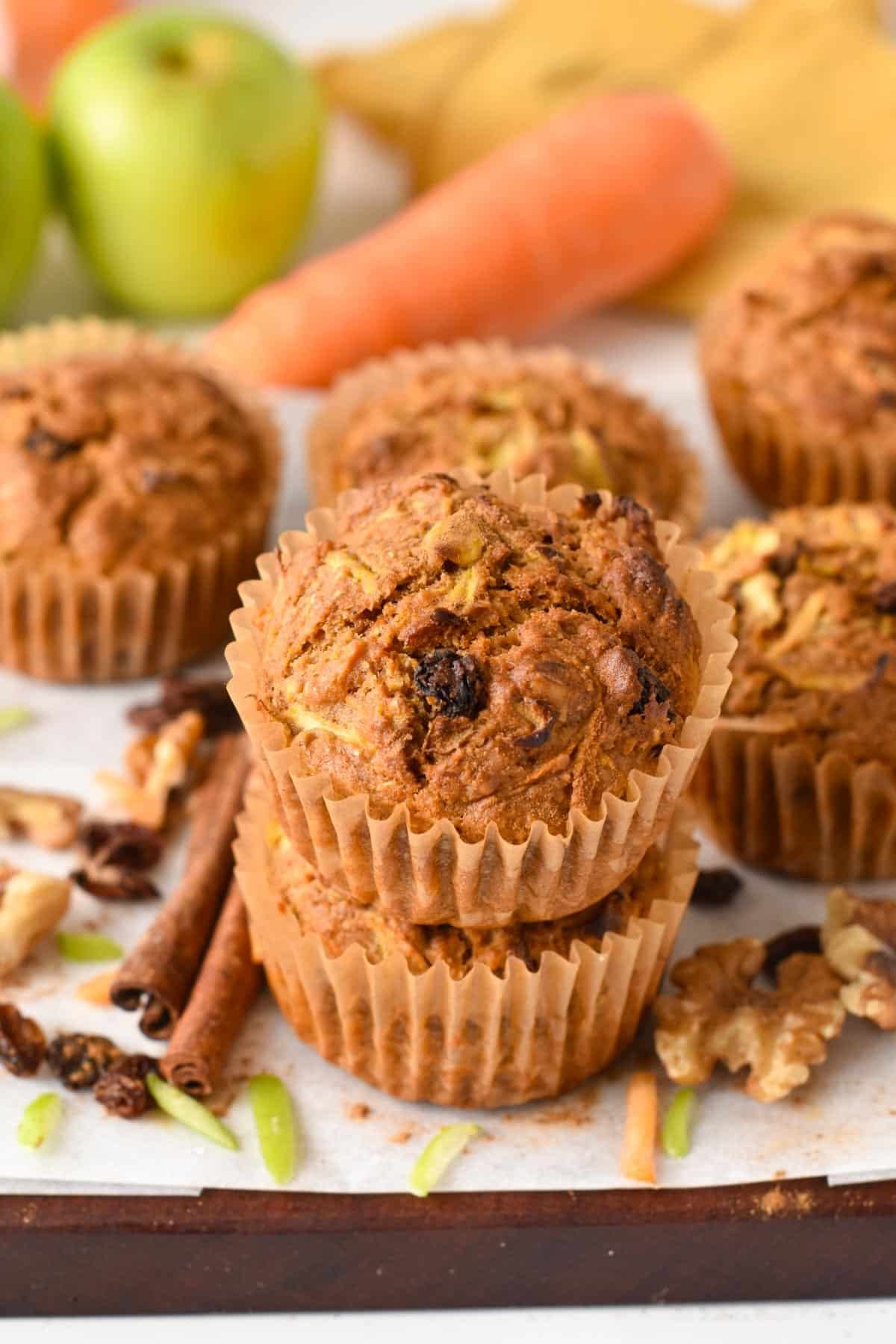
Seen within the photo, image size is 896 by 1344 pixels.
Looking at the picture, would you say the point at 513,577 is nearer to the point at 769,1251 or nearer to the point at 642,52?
the point at 769,1251

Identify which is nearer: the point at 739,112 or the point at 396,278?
the point at 396,278

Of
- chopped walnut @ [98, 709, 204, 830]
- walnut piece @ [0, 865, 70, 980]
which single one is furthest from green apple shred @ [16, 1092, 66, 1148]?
chopped walnut @ [98, 709, 204, 830]

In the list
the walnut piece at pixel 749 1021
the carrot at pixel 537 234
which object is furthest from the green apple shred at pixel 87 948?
the carrot at pixel 537 234

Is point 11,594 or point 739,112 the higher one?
point 11,594

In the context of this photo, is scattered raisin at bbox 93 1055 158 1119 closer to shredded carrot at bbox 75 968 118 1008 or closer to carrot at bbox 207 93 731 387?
shredded carrot at bbox 75 968 118 1008

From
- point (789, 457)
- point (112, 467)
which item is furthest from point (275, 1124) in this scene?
point (789, 457)

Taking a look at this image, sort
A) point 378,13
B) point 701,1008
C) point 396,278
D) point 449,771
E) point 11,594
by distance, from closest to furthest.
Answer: point 449,771 → point 701,1008 → point 11,594 → point 396,278 → point 378,13

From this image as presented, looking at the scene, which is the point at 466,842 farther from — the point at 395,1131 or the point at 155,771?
the point at 155,771

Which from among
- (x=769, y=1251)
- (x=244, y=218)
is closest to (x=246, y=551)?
(x=244, y=218)
